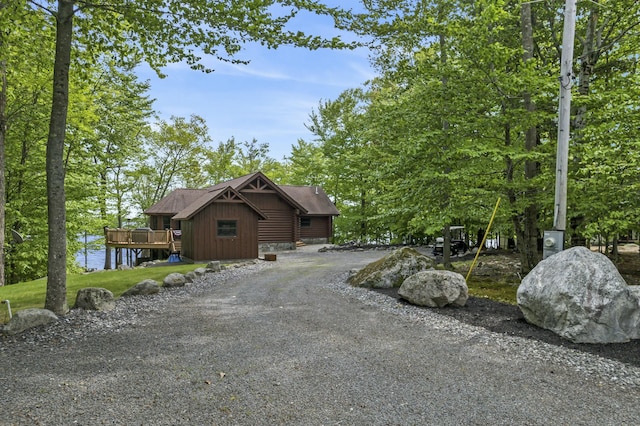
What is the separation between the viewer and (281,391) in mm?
4348

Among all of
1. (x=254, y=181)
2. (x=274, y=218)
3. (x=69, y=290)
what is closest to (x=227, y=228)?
(x=254, y=181)

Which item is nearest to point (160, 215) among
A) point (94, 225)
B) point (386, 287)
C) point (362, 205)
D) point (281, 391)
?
point (94, 225)

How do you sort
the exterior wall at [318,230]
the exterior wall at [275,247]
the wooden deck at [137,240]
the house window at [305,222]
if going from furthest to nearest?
1. the exterior wall at [318,230]
2. the house window at [305,222]
3. the exterior wall at [275,247]
4. the wooden deck at [137,240]

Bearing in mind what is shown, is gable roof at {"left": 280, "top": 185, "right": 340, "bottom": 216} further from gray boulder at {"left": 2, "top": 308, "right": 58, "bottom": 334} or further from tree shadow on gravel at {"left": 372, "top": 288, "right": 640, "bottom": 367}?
gray boulder at {"left": 2, "top": 308, "right": 58, "bottom": 334}

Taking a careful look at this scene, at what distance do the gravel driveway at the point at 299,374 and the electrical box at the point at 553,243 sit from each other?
7.30ft

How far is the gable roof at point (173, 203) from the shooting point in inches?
1116

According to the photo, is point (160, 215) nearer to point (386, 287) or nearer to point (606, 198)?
point (386, 287)

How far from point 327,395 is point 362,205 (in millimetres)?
29474

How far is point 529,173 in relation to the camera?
10.8 meters

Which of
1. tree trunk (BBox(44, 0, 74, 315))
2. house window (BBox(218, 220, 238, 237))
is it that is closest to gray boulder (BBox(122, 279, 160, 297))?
tree trunk (BBox(44, 0, 74, 315))

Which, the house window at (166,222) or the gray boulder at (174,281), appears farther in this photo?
the house window at (166,222)

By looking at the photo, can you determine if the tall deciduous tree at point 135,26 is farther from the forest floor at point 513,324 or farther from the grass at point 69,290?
the forest floor at point 513,324

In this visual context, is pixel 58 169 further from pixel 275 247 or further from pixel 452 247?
pixel 275 247

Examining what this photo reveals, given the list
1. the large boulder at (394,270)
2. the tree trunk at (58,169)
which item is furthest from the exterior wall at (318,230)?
A: the tree trunk at (58,169)
